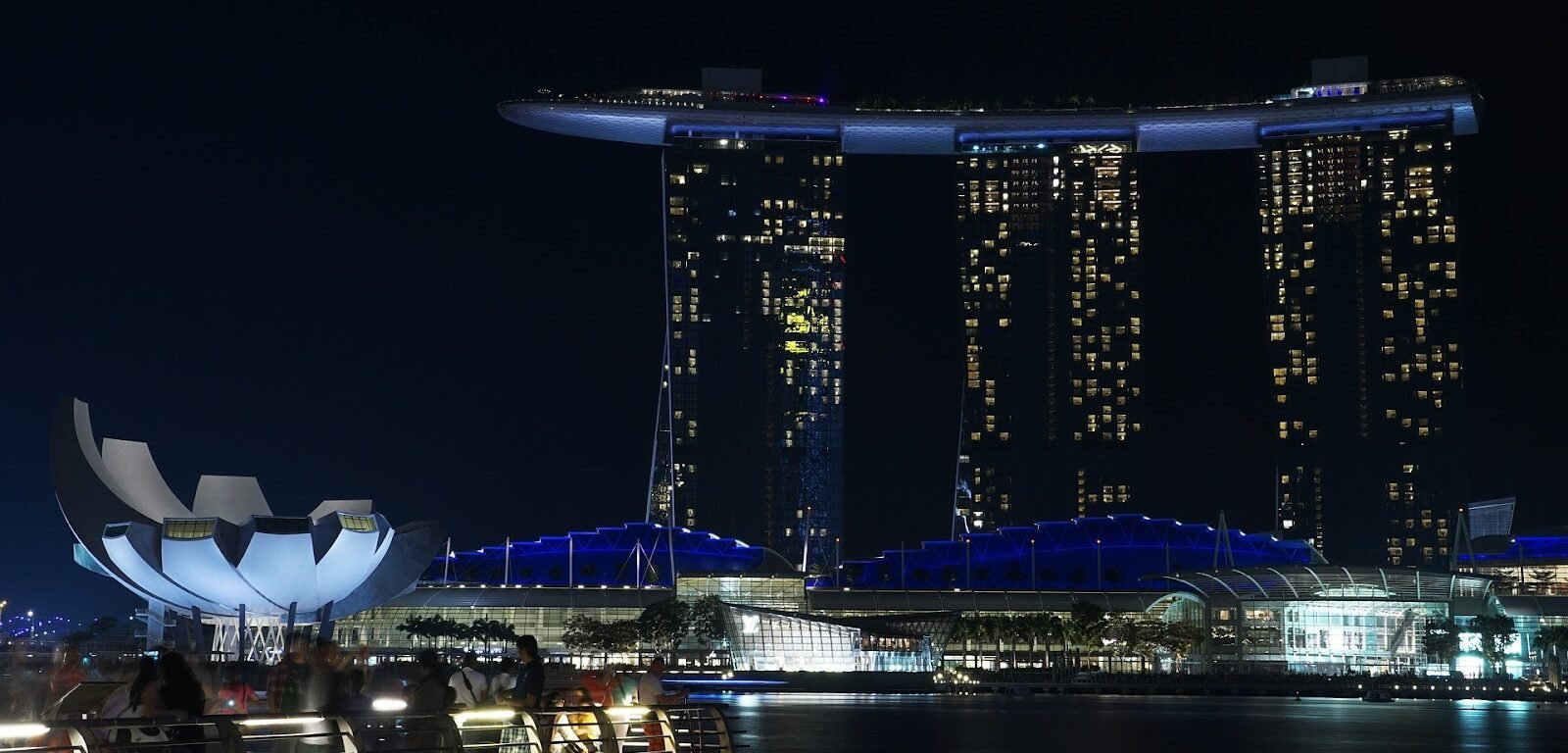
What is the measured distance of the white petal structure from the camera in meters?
85.8

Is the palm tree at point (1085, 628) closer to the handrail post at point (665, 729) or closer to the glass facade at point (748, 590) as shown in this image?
the glass facade at point (748, 590)

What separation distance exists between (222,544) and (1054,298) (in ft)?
341

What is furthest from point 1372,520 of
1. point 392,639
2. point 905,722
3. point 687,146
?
point 905,722

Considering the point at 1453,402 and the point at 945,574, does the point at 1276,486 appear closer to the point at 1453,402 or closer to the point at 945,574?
the point at 1453,402

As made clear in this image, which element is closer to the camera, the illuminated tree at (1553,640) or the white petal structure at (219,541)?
the white petal structure at (219,541)

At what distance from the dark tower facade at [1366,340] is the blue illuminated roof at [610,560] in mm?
56088

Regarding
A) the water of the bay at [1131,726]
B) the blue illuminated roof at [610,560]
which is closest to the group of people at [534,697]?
the water of the bay at [1131,726]

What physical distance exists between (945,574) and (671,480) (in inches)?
998

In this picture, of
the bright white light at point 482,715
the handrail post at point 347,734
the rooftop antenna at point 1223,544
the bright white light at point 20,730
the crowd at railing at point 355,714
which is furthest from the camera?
the rooftop antenna at point 1223,544

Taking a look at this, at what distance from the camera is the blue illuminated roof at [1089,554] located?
483ft

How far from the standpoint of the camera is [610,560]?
5802 inches

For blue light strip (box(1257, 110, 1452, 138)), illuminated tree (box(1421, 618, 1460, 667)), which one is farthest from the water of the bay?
blue light strip (box(1257, 110, 1452, 138))

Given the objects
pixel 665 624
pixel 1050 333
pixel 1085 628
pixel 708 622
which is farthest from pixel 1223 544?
pixel 665 624

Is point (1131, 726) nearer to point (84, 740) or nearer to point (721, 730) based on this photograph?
point (721, 730)
